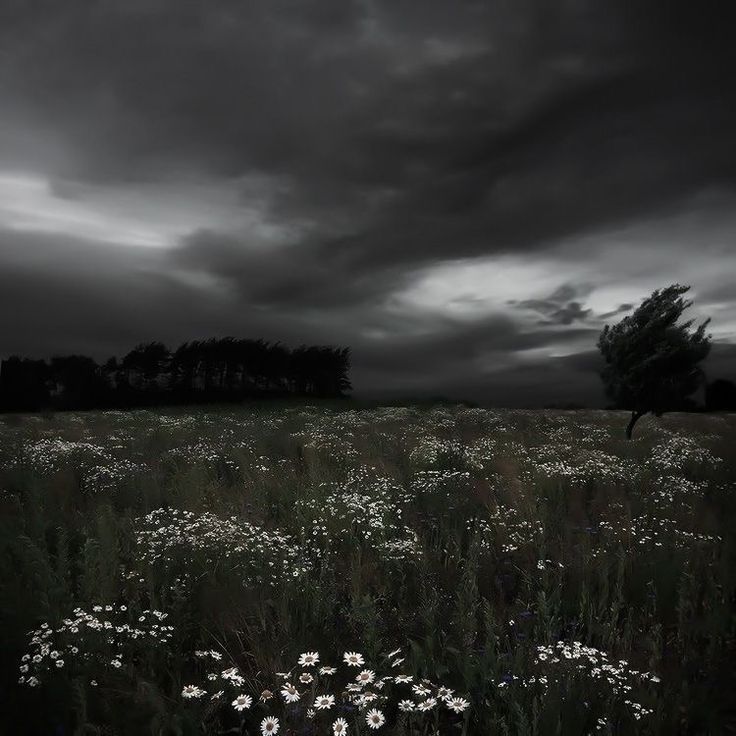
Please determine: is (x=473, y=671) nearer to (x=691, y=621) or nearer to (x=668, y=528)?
(x=691, y=621)

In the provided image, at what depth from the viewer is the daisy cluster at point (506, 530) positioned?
18.6ft

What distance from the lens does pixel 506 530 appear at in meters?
6.11

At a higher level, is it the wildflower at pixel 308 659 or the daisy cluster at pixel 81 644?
the wildflower at pixel 308 659

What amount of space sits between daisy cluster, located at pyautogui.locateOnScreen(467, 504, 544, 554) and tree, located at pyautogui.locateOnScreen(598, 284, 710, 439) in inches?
567

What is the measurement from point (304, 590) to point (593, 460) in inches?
289

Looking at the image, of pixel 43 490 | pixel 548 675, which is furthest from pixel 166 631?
pixel 43 490

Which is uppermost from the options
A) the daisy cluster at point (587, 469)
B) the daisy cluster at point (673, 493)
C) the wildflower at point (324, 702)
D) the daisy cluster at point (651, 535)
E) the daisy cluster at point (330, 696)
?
the daisy cluster at point (587, 469)

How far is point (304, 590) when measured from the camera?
422 cm

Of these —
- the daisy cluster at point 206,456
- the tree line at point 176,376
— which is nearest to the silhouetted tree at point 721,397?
the tree line at point 176,376

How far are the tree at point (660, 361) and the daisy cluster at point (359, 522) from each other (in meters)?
15.0

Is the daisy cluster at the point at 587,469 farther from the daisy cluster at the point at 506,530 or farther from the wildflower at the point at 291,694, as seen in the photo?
the wildflower at the point at 291,694

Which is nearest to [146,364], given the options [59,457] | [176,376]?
[176,376]

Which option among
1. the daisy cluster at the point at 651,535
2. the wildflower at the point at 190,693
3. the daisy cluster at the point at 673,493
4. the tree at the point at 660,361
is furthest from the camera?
the tree at the point at 660,361

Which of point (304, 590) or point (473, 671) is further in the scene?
point (304, 590)
